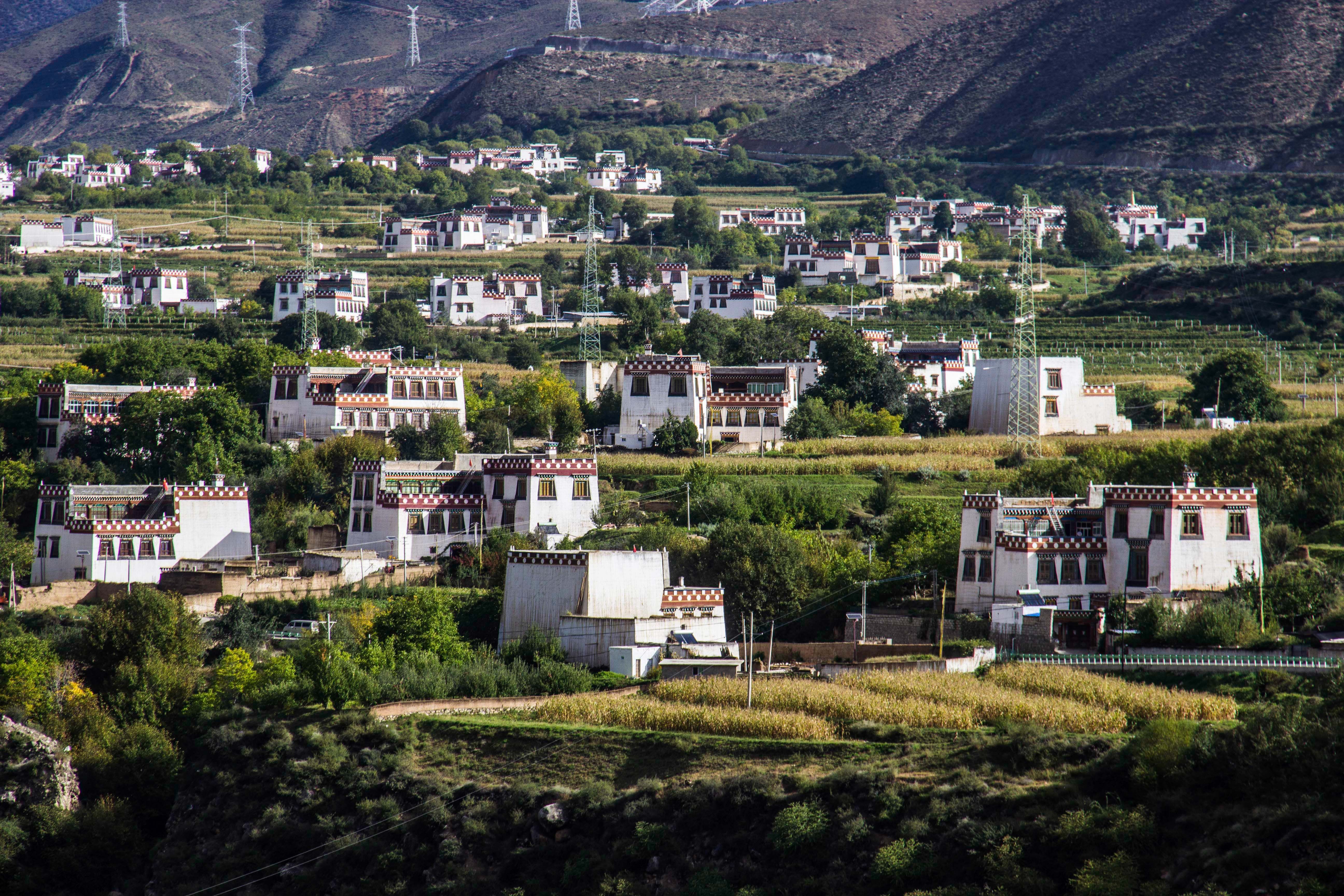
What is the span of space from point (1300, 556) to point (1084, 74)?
14644 centimetres

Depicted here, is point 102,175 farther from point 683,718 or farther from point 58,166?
point 683,718

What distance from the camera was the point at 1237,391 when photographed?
70938 mm

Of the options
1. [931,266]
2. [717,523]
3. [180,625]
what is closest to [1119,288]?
[931,266]

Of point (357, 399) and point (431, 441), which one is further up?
point (357, 399)

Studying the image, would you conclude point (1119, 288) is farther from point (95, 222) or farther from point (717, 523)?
point (95, 222)

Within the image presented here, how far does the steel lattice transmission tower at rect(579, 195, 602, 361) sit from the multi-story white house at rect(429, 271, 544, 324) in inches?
Result: 132

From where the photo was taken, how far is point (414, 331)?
92.0 m

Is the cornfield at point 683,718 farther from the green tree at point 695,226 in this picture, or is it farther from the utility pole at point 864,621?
the green tree at point 695,226

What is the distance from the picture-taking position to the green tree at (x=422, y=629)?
4544 centimetres

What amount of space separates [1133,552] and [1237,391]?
27767 millimetres

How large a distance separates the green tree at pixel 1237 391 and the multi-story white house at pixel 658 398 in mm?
20911

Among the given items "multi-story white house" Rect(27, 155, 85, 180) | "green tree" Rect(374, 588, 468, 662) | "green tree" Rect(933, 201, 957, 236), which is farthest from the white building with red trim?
"multi-story white house" Rect(27, 155, 85, 180)

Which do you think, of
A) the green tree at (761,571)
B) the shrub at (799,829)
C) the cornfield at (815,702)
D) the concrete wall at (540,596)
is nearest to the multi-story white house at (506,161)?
the green tree at (761,571)

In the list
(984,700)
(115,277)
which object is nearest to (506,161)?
(115,277)
